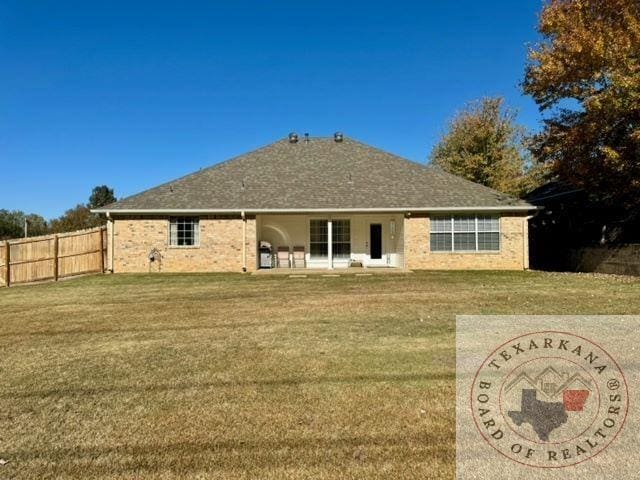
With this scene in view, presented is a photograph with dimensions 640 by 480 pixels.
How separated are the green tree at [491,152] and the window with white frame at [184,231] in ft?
79.3

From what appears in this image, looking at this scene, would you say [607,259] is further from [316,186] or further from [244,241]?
[244,241]

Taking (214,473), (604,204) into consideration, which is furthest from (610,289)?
(214,473)

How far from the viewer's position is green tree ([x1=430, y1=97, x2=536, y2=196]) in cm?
3522

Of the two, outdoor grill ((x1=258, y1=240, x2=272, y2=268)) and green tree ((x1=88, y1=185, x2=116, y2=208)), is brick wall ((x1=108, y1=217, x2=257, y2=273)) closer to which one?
outdoor grill ((x1=258, y1=240, x2=272, y2=268))

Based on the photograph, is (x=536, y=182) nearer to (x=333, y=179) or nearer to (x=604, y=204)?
(x=604, y=204)

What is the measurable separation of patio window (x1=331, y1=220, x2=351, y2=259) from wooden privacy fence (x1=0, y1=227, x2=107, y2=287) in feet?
30.9

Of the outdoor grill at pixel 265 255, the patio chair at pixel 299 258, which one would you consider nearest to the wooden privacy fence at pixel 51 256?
the outdoor grill at pixel 265 255

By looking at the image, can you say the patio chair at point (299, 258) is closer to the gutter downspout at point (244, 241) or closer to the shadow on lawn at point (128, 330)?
the gutter downspout at point (244, 241)

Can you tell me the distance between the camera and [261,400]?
13.4 ft

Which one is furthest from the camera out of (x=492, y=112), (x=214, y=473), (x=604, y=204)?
(x=492, y=112)

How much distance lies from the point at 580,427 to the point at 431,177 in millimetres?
17645

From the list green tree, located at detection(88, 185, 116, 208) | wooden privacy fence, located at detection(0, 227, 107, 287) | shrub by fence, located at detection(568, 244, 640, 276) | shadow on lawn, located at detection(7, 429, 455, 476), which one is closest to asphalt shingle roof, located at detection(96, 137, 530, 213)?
wooden privacy fence, located at detection(0, 227, 107, 287)

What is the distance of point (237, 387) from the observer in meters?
4.41

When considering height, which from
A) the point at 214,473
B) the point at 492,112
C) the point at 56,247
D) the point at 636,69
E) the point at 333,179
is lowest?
the point at 214,473
